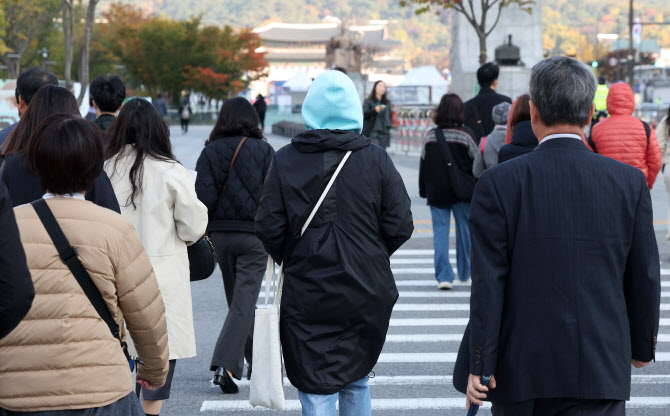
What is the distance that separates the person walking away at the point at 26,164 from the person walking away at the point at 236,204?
4.96ft

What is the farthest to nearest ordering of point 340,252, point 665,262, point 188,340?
point 665,262 → point 188,340 → point 340,252

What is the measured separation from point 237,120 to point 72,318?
300 centimetres

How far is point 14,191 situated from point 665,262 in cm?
834

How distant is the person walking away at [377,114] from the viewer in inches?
593

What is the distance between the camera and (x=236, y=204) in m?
5.72

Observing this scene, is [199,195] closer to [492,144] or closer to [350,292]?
[350,292]

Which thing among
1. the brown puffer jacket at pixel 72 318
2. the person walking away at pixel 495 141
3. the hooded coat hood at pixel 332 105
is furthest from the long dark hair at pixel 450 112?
the brown puffer jacket at pixel 72 318

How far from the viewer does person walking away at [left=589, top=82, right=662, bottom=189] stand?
8.66 meters

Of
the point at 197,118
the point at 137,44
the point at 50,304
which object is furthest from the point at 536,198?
the point at 137,44

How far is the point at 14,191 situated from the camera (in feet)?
12.4

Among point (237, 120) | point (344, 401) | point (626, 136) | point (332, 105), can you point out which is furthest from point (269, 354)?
point (626, 136)

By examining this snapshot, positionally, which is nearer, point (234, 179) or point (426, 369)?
point (234, 179)

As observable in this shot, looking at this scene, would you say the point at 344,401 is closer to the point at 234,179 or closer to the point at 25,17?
the point at 234,179

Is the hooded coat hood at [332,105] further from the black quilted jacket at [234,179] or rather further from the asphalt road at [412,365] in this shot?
the black quilted jacket at [234,179]
